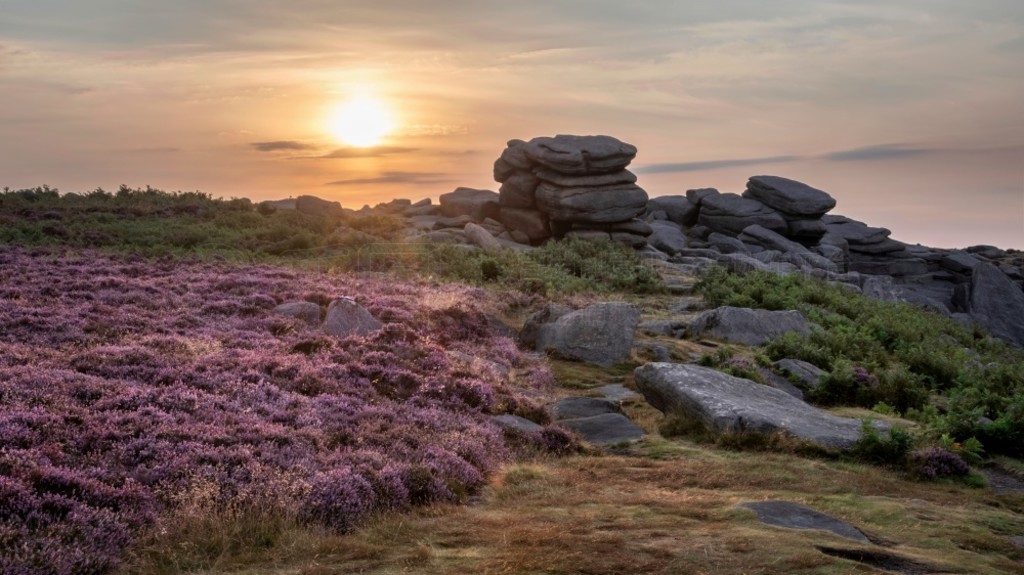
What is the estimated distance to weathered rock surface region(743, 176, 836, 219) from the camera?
7006 centimetres

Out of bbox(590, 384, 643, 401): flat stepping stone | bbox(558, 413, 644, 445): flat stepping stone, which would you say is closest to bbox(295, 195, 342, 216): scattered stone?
bbox(590, 384, 643, 401): flat stepping stone

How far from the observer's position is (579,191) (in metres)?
58.0

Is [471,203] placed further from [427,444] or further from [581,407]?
[427,444]

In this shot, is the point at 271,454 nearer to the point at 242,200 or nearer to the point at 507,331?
the point at 507,331

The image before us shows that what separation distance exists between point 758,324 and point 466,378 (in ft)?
46.2

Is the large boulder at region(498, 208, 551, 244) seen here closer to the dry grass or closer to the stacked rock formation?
the stacked rock formation

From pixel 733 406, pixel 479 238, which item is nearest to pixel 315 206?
pixel 479 238

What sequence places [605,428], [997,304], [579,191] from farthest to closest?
[997,304], [579,191], [605,428]

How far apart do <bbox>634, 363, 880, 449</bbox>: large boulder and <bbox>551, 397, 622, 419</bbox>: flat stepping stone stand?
2.81ft

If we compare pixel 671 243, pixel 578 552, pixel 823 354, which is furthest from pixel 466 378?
pixel 671 243

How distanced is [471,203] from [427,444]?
54489mm

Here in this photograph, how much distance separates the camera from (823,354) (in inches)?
997

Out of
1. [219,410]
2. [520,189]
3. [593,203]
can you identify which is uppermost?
[520,189]

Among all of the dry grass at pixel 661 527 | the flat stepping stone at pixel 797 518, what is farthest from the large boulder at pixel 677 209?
the flat stepping stone at pixel 797 518
